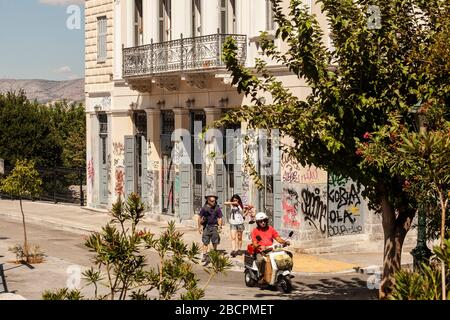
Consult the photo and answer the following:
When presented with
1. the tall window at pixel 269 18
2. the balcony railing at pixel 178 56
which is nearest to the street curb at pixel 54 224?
the balcony railing at pixel 178 56

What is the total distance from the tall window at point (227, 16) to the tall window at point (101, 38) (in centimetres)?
789

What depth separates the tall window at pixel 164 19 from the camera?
2900 cm

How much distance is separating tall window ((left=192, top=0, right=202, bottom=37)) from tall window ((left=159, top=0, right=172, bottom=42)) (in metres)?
1.44

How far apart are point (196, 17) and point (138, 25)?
12.6 ft

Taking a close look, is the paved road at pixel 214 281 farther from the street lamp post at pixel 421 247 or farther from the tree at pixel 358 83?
the tree at pixel 358 83

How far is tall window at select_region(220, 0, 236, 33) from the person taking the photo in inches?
1014

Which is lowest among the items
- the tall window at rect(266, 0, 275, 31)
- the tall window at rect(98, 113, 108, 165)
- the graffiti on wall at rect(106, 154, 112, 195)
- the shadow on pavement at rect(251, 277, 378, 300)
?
the shadow on pavement at rect(251, 277, 378, 300)

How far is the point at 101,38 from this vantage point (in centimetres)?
3306

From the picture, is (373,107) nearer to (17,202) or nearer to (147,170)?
(147,170)

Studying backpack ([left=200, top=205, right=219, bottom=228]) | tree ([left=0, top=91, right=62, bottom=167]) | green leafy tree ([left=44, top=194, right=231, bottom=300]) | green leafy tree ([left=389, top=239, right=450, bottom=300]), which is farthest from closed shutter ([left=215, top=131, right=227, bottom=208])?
green leafy tree ([left=389, top=239, right=450, bottom=300])

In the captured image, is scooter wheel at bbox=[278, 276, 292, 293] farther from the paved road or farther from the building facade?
the building facade

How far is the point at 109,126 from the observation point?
32656 millimetres

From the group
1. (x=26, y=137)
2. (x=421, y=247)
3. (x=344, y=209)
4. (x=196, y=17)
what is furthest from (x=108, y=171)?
(x=421, y=247)

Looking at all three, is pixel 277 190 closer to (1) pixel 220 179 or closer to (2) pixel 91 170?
(1) pixel 220 179
